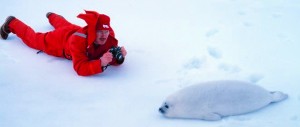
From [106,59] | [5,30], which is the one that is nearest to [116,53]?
[106,59]

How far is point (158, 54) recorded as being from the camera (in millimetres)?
2891

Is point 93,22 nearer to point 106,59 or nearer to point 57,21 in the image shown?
point 106,59

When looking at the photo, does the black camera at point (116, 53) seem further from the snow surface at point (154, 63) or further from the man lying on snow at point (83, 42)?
the snow surface at point (154, 63)

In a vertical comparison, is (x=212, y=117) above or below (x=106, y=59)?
below

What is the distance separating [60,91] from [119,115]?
0.48 m

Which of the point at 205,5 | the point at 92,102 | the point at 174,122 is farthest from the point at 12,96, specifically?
the point at 205,5

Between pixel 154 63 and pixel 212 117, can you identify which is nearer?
pixel 212 117

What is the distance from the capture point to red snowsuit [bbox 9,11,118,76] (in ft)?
8.14

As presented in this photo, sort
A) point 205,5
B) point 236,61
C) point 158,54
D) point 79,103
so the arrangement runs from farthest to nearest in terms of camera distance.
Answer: point 205,5, point 158,54, point 236,61, point 79,103

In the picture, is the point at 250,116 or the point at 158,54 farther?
the point at 158,54

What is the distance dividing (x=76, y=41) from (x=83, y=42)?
5 centimetres

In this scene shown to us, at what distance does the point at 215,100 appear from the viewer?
2.15 meters

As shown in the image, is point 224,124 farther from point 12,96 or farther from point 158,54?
point 12,96

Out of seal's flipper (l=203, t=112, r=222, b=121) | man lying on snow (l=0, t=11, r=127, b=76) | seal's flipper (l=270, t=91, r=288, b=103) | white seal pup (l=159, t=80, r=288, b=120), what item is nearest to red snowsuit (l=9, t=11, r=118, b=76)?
man lying on snow (l=0, t=11, r=127, b=76)
